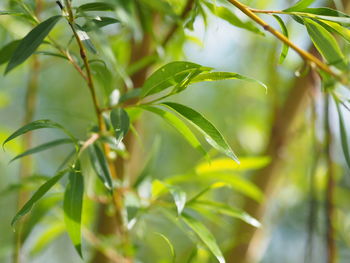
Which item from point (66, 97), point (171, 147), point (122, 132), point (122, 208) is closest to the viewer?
point (122, 132)

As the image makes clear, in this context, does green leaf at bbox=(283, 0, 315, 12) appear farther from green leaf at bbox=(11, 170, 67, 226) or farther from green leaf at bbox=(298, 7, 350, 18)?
green leaf at bbox=(11, 170, 67, 226)

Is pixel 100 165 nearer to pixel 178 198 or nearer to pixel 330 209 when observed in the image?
pixel 178 198

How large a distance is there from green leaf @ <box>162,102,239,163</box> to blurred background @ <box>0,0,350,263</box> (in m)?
0.06

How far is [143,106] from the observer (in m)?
0.32

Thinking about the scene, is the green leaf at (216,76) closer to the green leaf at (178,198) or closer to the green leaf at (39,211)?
the green leaf at (178,198)

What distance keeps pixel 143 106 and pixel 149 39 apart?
1.02 feet

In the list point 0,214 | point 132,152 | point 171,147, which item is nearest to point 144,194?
point 132,152

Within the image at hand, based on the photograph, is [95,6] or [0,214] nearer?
[95,6]

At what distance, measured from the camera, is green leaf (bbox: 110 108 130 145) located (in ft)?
0.93

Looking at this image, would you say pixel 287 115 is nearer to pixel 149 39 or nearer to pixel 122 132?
Result: pixel 149 39

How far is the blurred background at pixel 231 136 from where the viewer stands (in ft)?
1.72

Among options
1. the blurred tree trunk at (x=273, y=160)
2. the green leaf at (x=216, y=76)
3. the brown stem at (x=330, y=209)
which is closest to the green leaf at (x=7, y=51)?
the green leaf at (x=216, y=76)

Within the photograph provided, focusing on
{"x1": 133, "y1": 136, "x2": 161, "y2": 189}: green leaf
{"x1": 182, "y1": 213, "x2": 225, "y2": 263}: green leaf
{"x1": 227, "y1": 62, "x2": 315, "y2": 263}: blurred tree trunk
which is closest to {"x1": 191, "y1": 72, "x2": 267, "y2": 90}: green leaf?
{"x1": 182, "y1": 213, "x2": 225, "y2": 263}: green leaf

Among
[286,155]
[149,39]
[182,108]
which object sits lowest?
[286,155]
